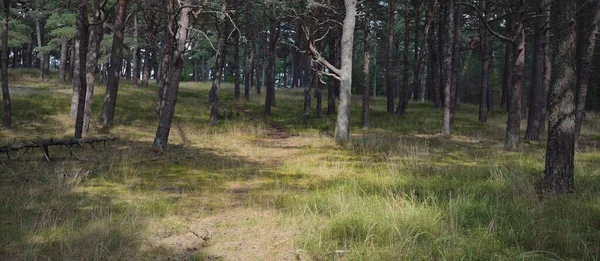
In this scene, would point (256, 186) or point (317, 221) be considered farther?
point (256, 186)

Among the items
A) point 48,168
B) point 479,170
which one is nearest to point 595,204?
point 479,170

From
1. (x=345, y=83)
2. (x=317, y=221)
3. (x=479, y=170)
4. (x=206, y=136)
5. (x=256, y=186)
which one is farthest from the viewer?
(x=206, y=136)

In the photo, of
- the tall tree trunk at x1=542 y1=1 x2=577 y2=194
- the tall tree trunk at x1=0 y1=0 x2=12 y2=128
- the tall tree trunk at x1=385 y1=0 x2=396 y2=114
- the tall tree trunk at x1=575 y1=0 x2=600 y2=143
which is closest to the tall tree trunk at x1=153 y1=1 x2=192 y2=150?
the tall tree trunk at x1=0 y1=0 x2=12 y2=128

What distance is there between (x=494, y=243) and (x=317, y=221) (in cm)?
195

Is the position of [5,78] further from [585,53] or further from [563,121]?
[585,53]

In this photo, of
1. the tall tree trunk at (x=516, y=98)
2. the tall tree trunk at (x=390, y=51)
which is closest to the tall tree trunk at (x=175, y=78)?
the tall tree trunk at (x=516, y=98)

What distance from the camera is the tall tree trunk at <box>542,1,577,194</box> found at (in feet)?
19.0

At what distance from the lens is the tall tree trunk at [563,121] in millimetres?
5805

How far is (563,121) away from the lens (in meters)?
5.86

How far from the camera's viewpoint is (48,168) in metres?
8.00

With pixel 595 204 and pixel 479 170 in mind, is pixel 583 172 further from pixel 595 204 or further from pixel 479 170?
pixel 595 204

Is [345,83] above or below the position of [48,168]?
above

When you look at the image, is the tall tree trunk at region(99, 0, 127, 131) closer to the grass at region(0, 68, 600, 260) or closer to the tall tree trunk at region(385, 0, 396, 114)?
the grass at region(0, 68, 600, 260)

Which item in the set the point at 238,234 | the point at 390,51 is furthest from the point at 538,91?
the point at 238,234
